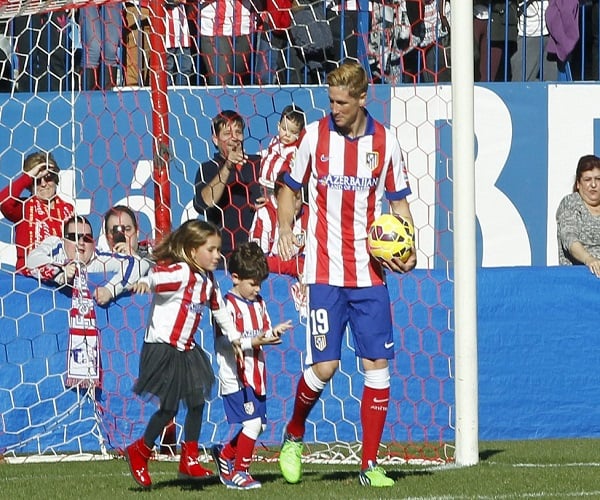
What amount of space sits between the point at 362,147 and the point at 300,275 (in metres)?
2.31

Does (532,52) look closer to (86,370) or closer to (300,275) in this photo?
(300,275)

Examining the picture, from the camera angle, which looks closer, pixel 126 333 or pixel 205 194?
pixel 126 333

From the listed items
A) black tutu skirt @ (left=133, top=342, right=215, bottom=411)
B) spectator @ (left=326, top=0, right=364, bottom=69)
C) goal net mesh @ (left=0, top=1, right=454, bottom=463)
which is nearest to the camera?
black tutu skirt @ (left=133, top=342, right=215, bottom=411)

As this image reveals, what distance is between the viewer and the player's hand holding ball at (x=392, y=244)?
664cm

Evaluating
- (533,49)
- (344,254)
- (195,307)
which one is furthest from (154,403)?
(533,49)

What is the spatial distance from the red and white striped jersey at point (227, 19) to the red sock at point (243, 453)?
4.20 meters

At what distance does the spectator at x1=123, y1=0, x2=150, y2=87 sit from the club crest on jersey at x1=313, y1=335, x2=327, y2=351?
3.24 metres

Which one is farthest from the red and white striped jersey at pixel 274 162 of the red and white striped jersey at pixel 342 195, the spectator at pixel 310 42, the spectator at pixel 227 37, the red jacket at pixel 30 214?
the red and white striped jersey at pixel 342 195

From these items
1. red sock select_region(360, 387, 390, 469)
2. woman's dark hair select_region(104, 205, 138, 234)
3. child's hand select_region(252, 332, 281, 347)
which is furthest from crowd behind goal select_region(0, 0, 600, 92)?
red sock select_region(360, 387, 390, 469)

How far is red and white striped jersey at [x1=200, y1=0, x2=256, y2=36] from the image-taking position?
33.6 feet

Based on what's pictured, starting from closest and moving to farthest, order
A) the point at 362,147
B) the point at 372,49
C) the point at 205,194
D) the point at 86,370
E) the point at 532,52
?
1. the point at 362,147
2. the point at 86,370
3. the point at 205,194
4. the point at 372,49
5. the point at 532,52

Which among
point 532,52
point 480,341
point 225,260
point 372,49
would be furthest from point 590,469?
point 532,52

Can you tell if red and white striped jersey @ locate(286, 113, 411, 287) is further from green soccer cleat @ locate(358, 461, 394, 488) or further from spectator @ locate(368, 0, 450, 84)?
spectator @ locate(368, 0, 450, 84)

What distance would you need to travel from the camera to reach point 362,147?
22.4ft
